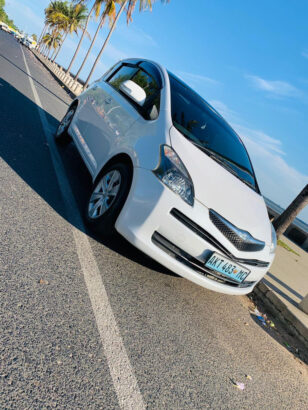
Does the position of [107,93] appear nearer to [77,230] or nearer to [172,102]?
[172,102]

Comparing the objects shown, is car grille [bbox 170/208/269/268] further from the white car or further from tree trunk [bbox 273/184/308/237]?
tree trunk [bbox 273/184/308/237]

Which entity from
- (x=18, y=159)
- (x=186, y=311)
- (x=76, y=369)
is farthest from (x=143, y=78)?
(x=76, y=369)

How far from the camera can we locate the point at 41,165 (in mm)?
4586

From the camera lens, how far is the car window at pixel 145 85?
3475mm

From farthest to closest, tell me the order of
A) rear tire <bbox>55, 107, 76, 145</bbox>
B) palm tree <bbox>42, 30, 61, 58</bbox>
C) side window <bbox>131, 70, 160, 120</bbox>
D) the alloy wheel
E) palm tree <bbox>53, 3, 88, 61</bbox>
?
palm tree <bbox>42, 30, 61, 58</bbox> → palm tree <bbox>53, 3, 88, 61</bbox> → rear tire <bbox>55, 107, 76, 145</bbox> → side window <bbox>131, 70, 160, 120</bbox> → the alloy wheel

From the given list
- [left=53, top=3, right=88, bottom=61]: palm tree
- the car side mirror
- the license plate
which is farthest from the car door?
[left=53, top=3, right=88, bottom=61]: palm tree

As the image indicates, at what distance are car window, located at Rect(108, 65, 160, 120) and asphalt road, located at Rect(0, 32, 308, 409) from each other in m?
1.32

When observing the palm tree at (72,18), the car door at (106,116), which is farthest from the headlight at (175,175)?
the palm tree at (72,18)

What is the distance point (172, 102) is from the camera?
3.60 m

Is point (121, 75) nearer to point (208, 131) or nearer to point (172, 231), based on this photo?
point (208, 131)

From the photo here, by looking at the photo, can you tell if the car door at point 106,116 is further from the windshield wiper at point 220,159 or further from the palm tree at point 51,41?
the palm tree at point 51,41

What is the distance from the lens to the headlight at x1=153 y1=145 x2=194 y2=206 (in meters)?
2.78

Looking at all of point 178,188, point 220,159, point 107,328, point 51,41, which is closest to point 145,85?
point 220,159

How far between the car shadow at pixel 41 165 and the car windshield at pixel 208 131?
1.30 m
